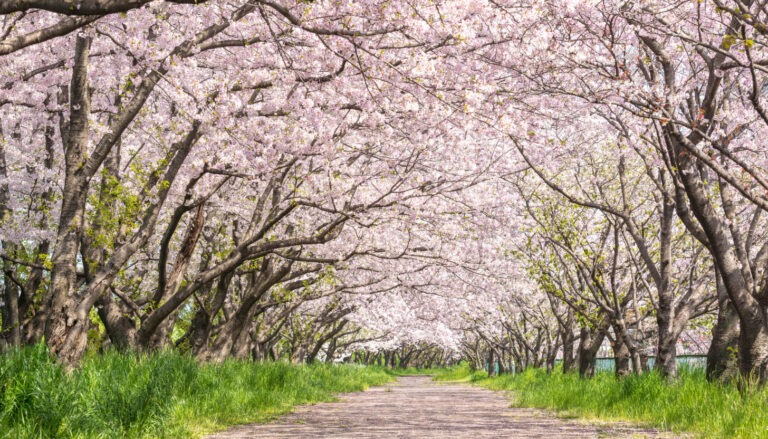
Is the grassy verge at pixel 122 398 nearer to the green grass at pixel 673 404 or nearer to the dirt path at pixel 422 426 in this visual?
the dirt path at pixel 422 426

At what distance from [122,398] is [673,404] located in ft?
21.4

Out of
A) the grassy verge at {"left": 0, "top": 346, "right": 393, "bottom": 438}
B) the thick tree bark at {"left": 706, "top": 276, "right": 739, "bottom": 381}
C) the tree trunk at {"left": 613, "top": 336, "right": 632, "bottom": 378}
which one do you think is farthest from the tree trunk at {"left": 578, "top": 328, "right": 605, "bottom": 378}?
the grassy verge at {"left": 0, "top": 346, "right": 393, "bottom": 438}

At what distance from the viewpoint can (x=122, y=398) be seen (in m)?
6.83

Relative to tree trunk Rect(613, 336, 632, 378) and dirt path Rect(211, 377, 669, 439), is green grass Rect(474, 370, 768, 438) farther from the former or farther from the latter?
tree trunk Rect(613, 336, 632, 378)

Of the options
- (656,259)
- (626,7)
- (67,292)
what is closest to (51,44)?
(67,292)

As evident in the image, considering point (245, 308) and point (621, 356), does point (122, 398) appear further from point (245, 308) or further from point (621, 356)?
point (621, 356)

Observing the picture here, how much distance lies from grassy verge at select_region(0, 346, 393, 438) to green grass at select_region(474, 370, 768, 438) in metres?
5.12

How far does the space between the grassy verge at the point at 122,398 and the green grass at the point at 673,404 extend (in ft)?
16.8

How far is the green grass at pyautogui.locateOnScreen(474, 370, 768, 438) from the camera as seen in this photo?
6773 millimetres

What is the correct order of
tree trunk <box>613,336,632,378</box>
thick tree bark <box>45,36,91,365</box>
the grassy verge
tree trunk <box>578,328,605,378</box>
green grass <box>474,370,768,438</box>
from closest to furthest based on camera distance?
the grassy verge < green grass <box>474,370,768,438</box> < thick tree bark <box>45,36,91,365</box> < tree trunk <box>613,336,632,378</box> < tree trunk <box>578,328,605,378</box>

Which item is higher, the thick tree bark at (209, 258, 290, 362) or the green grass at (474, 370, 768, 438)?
the thick tree bark at (209, 258, 290, 362)

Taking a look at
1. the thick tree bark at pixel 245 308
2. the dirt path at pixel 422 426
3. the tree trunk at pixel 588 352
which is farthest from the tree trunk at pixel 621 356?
the thick tree bark at pixel 245 308

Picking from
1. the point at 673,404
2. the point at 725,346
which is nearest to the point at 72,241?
the point at 673,404

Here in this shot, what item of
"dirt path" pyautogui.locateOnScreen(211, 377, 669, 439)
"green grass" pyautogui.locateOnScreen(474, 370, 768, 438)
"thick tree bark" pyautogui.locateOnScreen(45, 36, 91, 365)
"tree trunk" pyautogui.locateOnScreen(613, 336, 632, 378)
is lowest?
"dirt path" pyautogui.locateOnScreen(211, 377, 669, 439)
